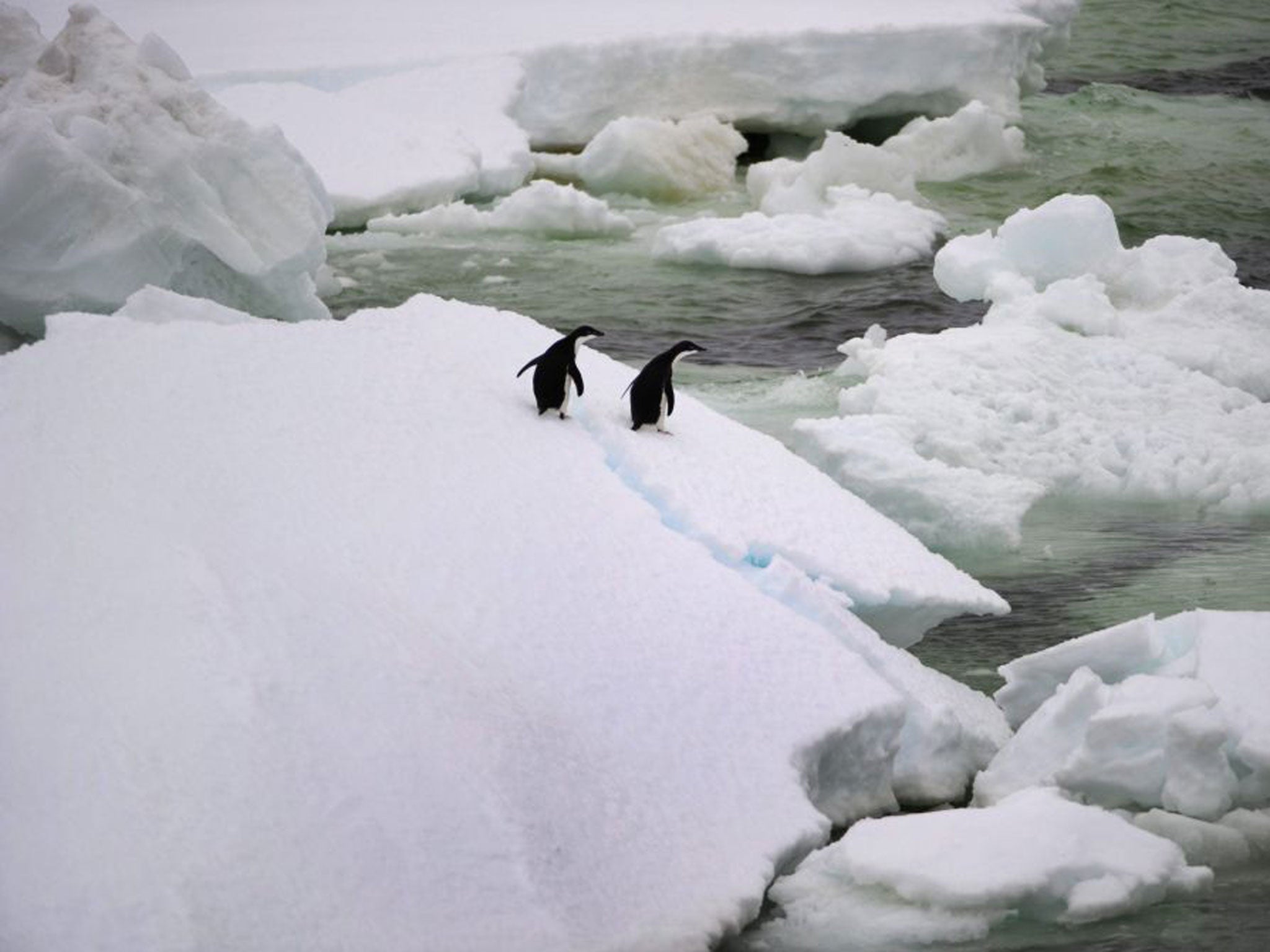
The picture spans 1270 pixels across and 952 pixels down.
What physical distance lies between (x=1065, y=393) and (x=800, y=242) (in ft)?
11.2

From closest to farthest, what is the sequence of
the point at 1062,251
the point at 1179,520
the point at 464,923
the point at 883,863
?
the point at 464,923 → the point at 883,863 → the point at 1179,520 → the point at 1062,251

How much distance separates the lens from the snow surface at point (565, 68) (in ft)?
40.3

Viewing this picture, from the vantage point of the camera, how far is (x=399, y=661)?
434 cm

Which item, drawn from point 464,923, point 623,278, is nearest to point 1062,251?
point 623,278

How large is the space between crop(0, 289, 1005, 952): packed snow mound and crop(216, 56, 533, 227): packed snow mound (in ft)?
18.4

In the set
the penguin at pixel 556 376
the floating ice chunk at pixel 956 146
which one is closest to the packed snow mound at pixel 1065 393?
the penguin at pixel 556 376

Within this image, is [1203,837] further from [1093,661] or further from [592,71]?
[592,71]

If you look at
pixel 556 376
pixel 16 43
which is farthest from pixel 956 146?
pixel 556 376

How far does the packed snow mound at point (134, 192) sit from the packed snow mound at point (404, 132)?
3.08 meters

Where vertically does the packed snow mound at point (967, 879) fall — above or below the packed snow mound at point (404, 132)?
below

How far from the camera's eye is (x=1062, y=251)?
380 inches

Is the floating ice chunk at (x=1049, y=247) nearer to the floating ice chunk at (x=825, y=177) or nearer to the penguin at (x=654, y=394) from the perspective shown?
the floating ice chunk at (x=825, y=177)

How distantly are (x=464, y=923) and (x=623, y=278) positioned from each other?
7419mm

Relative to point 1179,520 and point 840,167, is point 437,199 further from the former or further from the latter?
point 1179,520
